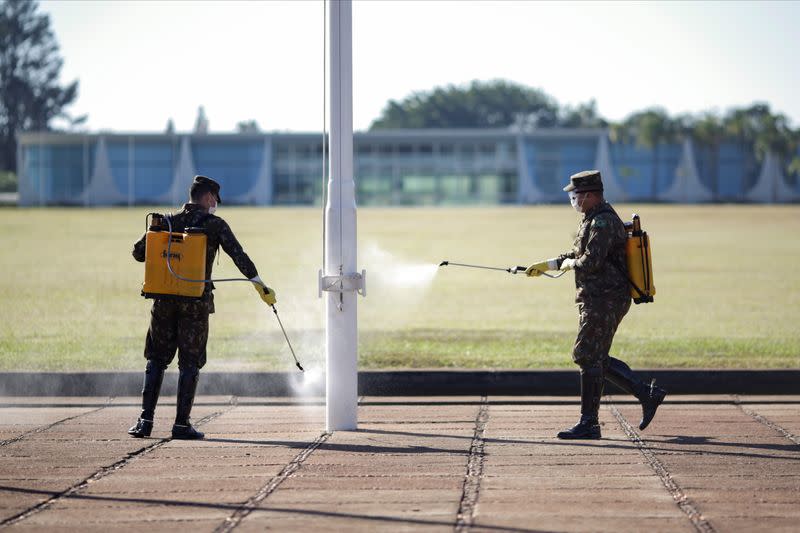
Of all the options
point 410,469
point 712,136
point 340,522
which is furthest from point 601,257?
point 712,136

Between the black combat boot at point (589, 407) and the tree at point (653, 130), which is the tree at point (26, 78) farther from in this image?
the black combat boot at point (589, 407)

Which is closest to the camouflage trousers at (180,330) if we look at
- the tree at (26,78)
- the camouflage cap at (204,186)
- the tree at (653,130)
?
the camouflage cap at (204,186)

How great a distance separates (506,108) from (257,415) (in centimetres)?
11498

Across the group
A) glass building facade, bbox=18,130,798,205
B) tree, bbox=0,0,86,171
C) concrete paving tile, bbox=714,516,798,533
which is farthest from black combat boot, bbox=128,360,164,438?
glass building facade, bbox=18,130,798,205

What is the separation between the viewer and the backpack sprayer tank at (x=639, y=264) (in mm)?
8102

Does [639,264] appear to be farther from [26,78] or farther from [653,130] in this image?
[26,78]

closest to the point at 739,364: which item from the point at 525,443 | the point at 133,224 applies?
the point at 525,443

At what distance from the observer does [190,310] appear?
817cm

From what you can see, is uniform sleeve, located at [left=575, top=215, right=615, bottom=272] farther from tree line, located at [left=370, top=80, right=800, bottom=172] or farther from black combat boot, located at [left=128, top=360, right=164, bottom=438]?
tree line, located at [left=370, top=80, right=800, bottom=172]

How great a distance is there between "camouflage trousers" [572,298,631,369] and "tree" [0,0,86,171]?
71457mm

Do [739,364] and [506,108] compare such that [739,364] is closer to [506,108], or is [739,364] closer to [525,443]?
[525,443]

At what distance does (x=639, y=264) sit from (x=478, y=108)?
116590 millimetres

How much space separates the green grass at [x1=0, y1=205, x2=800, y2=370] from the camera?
12555mm

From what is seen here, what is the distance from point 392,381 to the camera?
10500 mm
